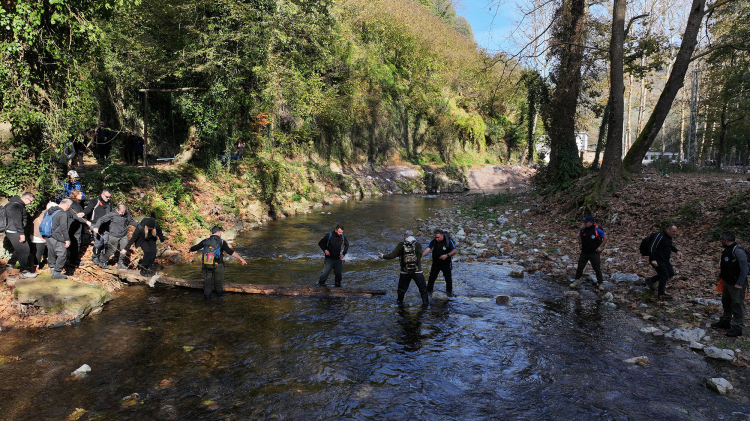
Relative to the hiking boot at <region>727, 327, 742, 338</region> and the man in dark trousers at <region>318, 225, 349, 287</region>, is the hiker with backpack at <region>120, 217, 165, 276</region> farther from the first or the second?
the hiking boot at <region>727, 327, 742, 338</region>

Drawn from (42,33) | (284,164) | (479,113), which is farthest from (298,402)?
(479,113)

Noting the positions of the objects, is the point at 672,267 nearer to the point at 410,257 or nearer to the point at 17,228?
the point at 410,257

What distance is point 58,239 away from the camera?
8.62 m

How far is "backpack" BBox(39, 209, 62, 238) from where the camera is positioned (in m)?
8.58

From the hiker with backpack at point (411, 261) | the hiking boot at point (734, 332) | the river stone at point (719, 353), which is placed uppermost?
the hiker with backpack at point (411, 261)

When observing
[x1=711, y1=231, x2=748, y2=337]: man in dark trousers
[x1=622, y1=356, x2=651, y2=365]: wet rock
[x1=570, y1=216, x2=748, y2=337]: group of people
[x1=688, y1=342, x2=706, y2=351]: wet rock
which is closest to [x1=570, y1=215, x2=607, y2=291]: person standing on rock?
[x1=570, y1=216, x2=748, y2=337]: group of people

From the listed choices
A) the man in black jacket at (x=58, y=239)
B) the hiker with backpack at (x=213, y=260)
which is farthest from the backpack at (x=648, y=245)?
the man in black jacket at (x=58, y=239)

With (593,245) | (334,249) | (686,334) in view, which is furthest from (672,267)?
(334,249)

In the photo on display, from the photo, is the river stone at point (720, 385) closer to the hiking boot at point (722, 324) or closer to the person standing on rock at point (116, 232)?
the hiking boot at point (722, 324)

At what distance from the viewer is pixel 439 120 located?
4781cm

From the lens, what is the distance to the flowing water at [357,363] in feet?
16.8

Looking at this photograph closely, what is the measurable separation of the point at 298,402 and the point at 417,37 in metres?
48.5

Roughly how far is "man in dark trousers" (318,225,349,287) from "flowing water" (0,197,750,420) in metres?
0.70

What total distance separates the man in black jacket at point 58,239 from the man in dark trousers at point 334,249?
5637 millimetres
